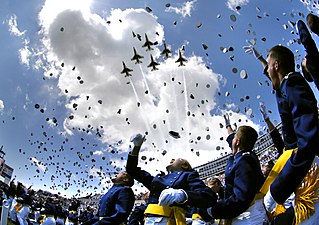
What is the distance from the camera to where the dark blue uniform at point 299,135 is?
91.4 inches

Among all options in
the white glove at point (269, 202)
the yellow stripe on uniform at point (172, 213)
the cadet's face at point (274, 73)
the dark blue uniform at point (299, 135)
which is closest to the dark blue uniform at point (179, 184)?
the yellow stripe on uniform at point (172, 213)

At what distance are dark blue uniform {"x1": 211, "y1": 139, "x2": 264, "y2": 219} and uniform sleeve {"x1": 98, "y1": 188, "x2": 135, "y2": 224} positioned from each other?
99.3 inches

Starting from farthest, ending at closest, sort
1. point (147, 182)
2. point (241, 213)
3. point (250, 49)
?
point (147, 182) < point (250, 49) < point (241, 213)

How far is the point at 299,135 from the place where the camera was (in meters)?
2.38

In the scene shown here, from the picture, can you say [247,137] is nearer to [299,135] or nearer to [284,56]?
[284,56]

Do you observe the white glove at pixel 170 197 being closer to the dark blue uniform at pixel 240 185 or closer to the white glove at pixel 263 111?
the dark blue uniform at pixel 240 185

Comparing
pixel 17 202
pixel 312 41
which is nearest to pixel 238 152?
pixel 312 41

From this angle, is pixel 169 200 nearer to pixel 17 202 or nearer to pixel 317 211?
pixel 317 211

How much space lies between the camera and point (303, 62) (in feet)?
11.0

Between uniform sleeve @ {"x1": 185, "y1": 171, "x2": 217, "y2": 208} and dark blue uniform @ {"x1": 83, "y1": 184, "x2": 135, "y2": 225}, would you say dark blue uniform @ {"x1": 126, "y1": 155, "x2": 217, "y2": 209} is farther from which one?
dark blue uniform @ {"x1": 83, "y1": 184, "x2": 135, "y2": 225}

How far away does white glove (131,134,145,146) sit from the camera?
4.89 meters

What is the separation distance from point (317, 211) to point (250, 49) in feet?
8.85

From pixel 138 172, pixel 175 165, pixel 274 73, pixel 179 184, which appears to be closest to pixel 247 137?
pixel 274 73

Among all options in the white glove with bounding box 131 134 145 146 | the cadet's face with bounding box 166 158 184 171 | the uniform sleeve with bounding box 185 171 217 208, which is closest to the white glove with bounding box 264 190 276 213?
the uniform sleeve with bounding box 185 171 217 208
